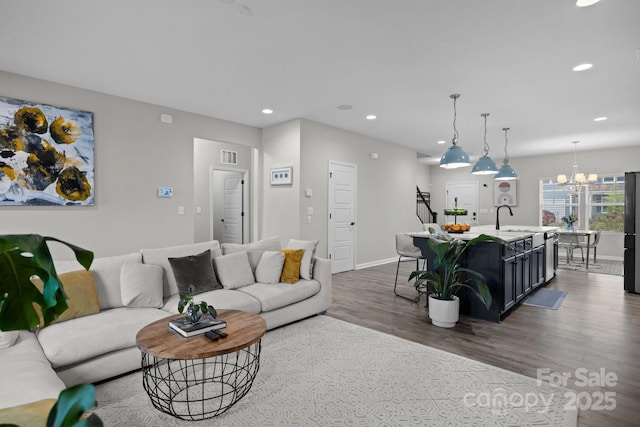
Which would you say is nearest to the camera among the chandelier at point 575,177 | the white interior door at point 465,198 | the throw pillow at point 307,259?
the throw pillow at point 307,259

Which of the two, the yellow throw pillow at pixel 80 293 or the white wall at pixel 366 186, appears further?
the white wall at pixel 366 186

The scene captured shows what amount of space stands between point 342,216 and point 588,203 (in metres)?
6.54

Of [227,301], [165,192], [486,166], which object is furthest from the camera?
Answer: [165,192]

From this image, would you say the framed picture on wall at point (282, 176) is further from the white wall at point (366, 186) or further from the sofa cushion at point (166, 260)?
the sofa cushion at point (166, 260)

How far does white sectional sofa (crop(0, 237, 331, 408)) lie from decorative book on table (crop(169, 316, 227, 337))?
1.60 ft

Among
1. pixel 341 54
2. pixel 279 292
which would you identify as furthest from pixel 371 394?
pixel 341 54

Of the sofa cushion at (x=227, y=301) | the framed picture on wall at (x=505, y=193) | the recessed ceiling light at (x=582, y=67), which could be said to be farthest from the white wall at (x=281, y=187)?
the framed picture on wall at (x=505, y=193)

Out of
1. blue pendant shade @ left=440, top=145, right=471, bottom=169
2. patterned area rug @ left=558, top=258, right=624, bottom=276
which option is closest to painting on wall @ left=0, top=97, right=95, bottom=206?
blue pendant shade @ left=440, top=145, right=471, bottom=169

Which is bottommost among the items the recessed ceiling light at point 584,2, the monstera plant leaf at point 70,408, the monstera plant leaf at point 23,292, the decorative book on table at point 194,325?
the decorative book on table at point 194,325

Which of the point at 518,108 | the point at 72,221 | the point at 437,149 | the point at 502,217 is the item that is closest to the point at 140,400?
the point at 72,221

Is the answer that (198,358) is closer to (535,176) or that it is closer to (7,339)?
→ (7,339)

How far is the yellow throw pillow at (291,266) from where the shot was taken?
3.73 meters

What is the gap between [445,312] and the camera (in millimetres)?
3504

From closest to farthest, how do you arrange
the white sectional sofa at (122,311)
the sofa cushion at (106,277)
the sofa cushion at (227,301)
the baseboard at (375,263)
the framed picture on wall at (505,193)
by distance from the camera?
the white sectional sofa at (122,311) → the sofa cushion at (106,277) → the sofa cushion at (227,301) → the baseboard at (375,263) → the framed picture on wall at (505,193)
